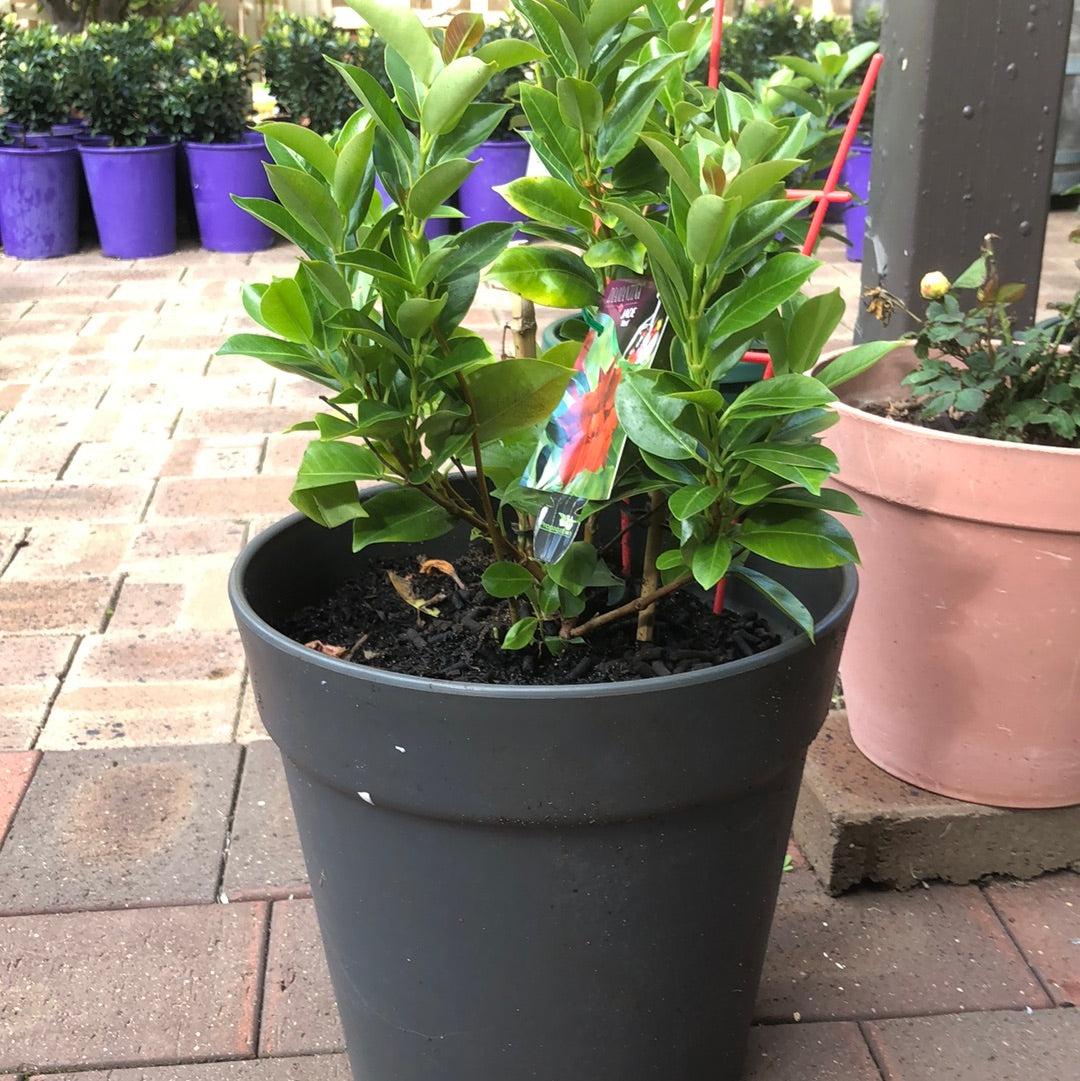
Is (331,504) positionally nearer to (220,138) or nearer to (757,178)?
(757,178)

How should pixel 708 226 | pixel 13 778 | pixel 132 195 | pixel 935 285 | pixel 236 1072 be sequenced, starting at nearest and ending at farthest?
pixel 708 226
pixel 236 1072
pixel 935 285
pixel 13 778
pixel 132 195

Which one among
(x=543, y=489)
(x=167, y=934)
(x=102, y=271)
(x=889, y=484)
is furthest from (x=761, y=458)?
(x=102, y=271)

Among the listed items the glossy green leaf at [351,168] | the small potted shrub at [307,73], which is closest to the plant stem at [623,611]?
the glossy green leaf at [351,168]

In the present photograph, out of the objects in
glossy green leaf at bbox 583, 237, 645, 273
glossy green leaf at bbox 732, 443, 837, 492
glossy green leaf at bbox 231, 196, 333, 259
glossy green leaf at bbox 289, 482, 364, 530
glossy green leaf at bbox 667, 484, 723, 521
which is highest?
glossy green leaf at bbox 231, 196, 333, 259

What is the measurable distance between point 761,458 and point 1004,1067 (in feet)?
2.98

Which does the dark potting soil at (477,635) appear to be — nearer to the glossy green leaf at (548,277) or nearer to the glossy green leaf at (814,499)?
the glossy green leaf at (814,499)

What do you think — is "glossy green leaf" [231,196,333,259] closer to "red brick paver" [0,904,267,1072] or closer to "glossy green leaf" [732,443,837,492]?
"glossy green leaf" [732,443,837,492]

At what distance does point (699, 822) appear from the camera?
105 cm

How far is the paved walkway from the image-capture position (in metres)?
1.45

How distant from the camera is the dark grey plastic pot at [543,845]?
0.97 metres

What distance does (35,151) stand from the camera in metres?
5.45

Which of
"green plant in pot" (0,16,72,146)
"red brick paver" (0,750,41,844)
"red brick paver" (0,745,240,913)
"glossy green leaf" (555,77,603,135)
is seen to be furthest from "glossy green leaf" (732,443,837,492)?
"green plant in pot" (0,16,72,146)

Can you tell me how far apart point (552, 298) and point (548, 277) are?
0.02m

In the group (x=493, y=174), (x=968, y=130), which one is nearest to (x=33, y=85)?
(x=493, y=174)
